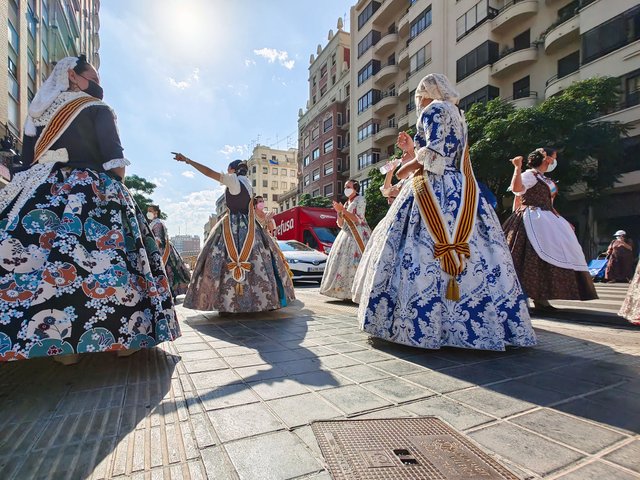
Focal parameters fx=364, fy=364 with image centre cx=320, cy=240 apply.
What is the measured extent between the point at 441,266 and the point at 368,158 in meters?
32.9

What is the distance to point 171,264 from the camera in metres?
7.55

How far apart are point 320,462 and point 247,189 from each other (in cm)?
376

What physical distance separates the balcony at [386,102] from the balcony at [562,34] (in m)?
13.2

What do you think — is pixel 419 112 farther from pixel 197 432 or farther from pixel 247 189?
pixel 197 432

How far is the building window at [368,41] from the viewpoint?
33.7 metres

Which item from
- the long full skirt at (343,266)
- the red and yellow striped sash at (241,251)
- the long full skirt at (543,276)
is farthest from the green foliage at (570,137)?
the red and yellow striped sash at (241,251)

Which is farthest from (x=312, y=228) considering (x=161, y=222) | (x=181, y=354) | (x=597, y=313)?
(x=181, y=354)

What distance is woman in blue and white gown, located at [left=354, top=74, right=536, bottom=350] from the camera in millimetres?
2535

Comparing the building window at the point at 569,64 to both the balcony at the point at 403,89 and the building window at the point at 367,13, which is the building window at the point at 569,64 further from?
Answer: the building window at the point at 367,13

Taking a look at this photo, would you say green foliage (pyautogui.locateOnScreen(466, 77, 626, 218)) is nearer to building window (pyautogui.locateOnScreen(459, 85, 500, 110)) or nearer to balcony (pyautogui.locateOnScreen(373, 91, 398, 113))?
building window (pyautogui.locateOnScreen(459, 85, 500, 110))

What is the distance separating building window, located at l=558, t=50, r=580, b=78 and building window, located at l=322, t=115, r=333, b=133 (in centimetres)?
2583

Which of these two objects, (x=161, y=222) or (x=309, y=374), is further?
(x=161, y=222)

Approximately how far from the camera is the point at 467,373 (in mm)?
2172

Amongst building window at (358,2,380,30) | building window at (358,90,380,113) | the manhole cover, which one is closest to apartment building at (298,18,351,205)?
building window at (358,90,380,113)
